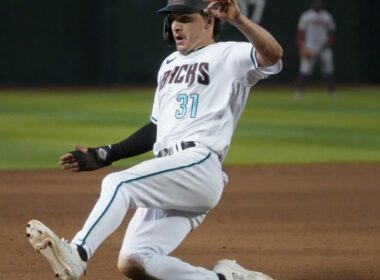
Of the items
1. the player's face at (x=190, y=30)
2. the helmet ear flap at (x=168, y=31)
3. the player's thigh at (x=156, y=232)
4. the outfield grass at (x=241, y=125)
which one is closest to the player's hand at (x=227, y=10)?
the player's face at (x=190, y=30)

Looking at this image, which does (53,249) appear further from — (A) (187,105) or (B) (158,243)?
(A) (187,105)

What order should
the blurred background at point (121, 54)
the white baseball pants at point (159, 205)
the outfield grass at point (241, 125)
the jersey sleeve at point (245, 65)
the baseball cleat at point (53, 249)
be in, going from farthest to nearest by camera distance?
the blurred background at point (121, 54) → the outfield grass at point (241, 125) → the jersey sleeve at point (245, 65) → the white baseball pants at point (159, 205) → the baseball cleat at point (53, 249)

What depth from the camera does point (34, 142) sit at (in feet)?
47.1

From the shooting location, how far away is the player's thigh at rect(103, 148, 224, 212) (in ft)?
15.6

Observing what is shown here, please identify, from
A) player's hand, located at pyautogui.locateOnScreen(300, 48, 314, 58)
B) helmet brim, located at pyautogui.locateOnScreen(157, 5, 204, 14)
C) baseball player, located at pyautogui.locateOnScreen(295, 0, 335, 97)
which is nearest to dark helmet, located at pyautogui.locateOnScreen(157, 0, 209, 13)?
helmet brim, located at pyautogui.locateOnScreen(157, 5, 204, 14)

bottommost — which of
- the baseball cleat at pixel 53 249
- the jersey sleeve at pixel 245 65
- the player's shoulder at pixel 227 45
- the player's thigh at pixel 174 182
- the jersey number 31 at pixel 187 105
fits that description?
the baseball cleat at pixel 53 249

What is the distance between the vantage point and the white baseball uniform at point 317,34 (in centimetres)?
2520

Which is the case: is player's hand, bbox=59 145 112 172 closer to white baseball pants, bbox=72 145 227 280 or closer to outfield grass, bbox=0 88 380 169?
white baseball pants, bbox=72 145 227 280

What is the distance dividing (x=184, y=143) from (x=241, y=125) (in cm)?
1193

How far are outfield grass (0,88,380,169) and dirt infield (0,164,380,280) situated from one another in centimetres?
136

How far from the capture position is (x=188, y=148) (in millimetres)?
4992

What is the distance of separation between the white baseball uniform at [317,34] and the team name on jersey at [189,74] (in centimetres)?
1991

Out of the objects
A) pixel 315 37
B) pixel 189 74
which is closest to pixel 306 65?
pixel 315 37

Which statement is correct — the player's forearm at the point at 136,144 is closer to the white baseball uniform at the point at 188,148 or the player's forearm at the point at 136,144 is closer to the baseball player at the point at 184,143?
the baseball player at the point at 184,143
